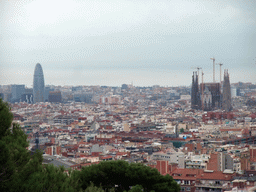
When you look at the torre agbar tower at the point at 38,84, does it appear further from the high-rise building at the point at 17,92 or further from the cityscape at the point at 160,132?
the high-rise building at the point at 17,92

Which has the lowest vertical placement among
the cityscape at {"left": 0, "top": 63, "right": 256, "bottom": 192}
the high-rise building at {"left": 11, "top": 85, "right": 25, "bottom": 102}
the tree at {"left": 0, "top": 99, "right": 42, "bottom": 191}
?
the cityscape at {"left": 0, "top": 63, "right": 256, "bottom": 192}

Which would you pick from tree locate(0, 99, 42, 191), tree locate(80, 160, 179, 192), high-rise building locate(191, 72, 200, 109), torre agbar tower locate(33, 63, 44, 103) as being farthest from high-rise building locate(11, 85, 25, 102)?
tree locate(0, 99, 42, 191)

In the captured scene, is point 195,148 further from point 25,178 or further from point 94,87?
point 94,87

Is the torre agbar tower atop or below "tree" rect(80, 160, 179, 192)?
atop

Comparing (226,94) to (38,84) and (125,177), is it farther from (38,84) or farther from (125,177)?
(125,177)

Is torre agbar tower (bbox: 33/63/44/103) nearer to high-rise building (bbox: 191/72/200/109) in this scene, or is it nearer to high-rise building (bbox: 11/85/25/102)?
high-rise building (bbox: 11/85/25/102)

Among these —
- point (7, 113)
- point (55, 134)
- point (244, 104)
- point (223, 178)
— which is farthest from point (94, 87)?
point (7, 113)

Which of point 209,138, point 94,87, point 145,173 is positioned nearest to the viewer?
point 145,173

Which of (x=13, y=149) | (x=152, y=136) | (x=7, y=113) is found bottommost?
(x=152, y=136)
